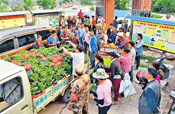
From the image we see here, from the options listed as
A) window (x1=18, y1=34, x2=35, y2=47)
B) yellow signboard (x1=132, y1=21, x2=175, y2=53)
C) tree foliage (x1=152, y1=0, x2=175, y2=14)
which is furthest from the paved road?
tree foliage (x1=152, y1=0, x2=175, y2=14)

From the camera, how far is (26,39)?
720 cm

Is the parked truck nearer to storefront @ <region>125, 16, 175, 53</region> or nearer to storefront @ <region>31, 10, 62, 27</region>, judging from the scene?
storefront @ <region>125, 16, 175, 53</region>

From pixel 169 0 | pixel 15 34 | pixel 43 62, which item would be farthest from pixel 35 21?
pixel 169 0

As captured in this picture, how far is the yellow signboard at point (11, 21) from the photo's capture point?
9290 millimetres

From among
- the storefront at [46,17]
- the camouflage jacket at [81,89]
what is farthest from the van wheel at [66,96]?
the storefront at [46,17]

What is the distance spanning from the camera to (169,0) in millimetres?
29484

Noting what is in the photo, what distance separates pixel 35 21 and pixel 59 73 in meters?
7.71

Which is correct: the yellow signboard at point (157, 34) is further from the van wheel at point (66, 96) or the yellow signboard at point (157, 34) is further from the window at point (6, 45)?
the window at point (6, 45)

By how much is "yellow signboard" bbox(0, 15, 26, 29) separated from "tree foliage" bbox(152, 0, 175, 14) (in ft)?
93.3

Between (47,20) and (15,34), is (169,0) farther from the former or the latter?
(15,34)

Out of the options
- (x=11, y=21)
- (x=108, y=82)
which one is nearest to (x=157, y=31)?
(x=108, y=82)

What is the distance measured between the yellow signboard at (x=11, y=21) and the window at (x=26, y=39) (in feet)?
10.1

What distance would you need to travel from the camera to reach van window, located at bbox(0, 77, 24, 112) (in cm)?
354

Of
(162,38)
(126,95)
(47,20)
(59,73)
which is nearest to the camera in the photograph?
(59,73)
